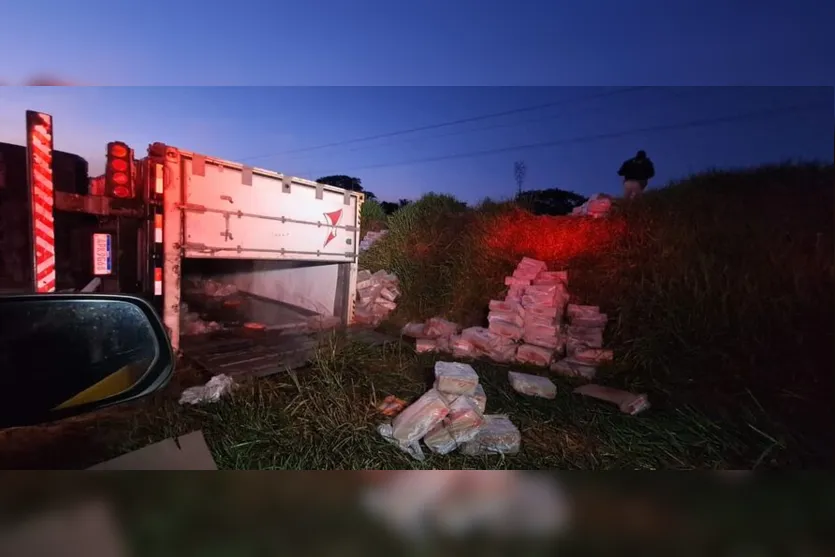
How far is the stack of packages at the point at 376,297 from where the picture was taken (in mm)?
4516

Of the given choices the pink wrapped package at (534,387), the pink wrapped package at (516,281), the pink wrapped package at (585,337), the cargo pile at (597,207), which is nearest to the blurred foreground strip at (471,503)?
the pink wrapped package at (534,387)

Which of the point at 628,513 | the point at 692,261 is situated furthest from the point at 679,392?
the point at 628,513

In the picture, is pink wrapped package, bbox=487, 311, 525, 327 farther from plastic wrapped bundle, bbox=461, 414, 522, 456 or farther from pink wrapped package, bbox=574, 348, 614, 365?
plastic wrapped bundle, bbox=461, 414, 522, 456

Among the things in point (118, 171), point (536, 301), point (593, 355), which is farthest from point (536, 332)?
point (118, 171)

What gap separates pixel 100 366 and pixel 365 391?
1.69 m

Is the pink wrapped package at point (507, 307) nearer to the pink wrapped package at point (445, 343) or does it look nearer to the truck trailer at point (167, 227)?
the pink wrapped package at point (445, 343)

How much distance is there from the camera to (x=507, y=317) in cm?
358

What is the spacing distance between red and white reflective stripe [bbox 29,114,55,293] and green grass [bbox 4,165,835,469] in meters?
1.07

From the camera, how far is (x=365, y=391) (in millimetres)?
2703

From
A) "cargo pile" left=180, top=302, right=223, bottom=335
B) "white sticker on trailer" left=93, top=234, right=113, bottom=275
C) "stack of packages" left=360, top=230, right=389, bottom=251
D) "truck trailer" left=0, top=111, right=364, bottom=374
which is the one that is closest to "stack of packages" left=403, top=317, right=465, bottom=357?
"truck trailer" left=0, top=111, right=364, bottom=374

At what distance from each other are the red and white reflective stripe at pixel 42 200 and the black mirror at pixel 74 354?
3.54 feet

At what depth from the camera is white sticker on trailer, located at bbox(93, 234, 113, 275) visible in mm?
2332

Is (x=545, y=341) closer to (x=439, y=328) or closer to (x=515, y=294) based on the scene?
(x=515, y=294)

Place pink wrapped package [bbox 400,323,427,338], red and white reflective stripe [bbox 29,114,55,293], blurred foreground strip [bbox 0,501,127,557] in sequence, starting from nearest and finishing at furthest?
blurred foreground strip [bbox 0,501,127,557]
red and white reflective stripe [bbox 29,114,55,293]
pink wrapped package [bbox 400,323,427,338]
